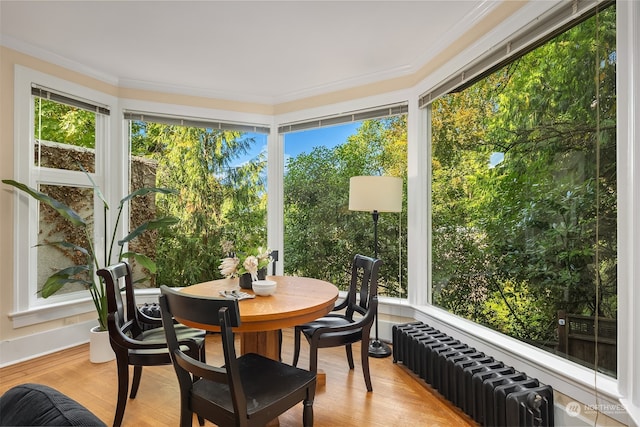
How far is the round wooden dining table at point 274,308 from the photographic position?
180cm

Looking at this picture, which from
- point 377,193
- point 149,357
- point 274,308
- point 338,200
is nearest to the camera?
point 274,308

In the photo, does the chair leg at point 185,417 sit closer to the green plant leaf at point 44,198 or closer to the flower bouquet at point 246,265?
the flower bouquet at point 246,265

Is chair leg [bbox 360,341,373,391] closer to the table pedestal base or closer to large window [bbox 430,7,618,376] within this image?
the table pedestal base

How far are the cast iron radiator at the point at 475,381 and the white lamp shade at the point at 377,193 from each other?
1.06 m

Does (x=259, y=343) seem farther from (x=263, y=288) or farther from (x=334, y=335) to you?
(x=334, y=335)

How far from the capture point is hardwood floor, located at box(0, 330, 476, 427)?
84.1 inches

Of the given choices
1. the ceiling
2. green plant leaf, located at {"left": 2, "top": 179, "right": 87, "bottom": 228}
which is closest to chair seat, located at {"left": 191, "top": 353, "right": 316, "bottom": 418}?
green plant leaf, located at {"left": 2, "top": 179, "right": 87, "bottom": 228}

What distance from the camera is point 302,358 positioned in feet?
10.2

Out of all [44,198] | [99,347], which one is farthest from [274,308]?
[44,198]

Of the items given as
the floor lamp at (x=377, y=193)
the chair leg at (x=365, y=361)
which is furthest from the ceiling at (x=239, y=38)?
the chair leg at (x=365, y=361)

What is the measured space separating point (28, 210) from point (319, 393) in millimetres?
2981

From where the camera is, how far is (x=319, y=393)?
2.46 metres

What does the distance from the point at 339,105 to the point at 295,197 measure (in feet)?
3.89

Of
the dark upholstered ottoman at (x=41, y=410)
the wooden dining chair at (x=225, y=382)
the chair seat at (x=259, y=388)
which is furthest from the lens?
the chair seat at (x=259, y=388)
